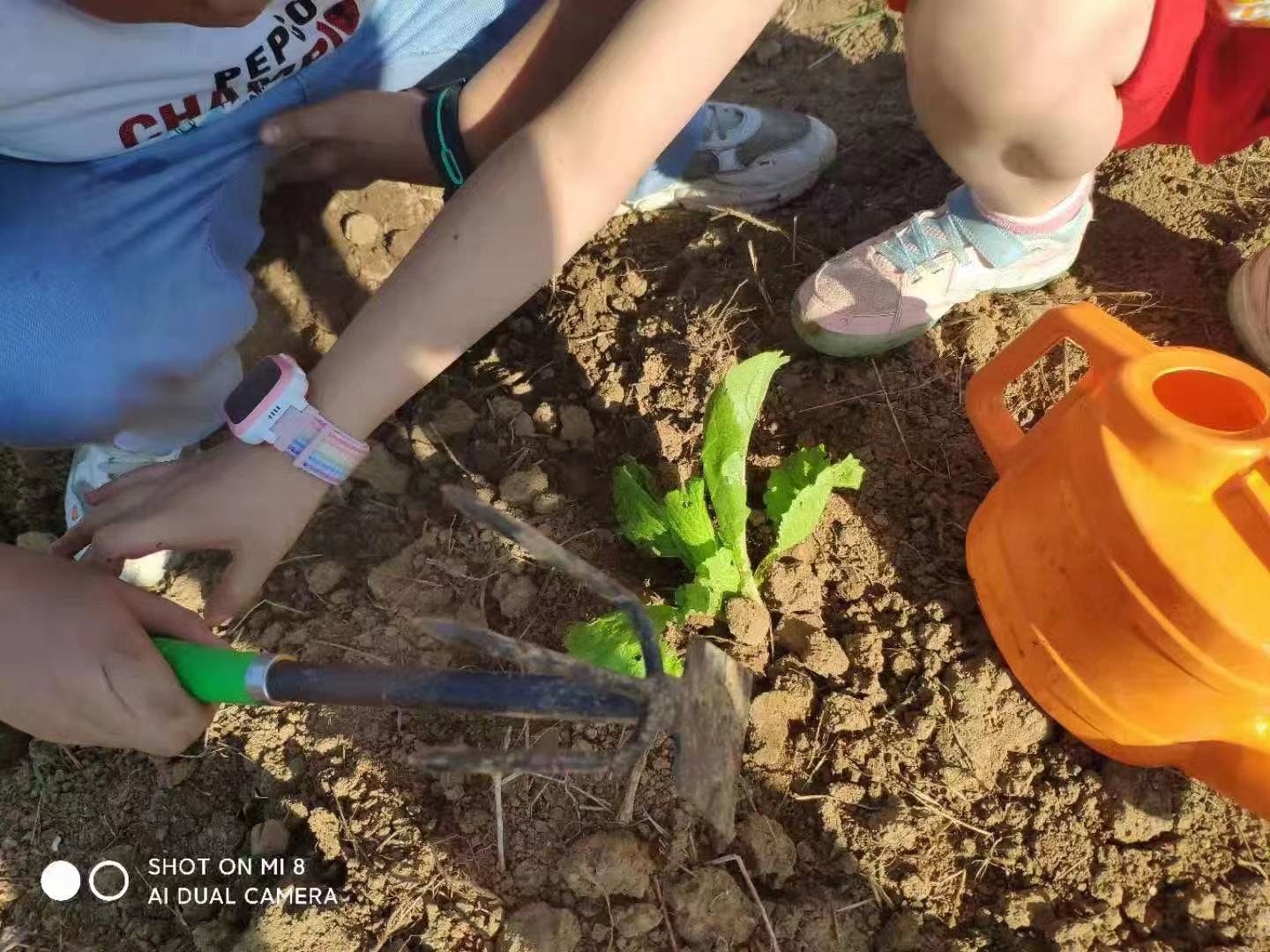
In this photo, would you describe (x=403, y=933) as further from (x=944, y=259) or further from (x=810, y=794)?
(x=944, y=259)

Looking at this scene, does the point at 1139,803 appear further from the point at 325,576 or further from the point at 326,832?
the point at 325,576

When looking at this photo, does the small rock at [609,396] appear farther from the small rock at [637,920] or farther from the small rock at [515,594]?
the small rock at [637,920]

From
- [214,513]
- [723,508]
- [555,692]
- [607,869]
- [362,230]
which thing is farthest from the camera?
[362,230]

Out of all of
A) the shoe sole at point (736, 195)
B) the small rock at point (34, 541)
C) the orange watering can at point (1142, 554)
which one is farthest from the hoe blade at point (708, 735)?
the small rock at point (34, 541)

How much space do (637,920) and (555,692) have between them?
59 cm

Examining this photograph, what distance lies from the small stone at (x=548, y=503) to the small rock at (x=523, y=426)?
137 mm

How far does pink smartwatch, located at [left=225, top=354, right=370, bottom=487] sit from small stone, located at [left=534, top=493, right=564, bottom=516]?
1.31ft

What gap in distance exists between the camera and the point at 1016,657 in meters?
1.29

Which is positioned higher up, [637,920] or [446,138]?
[446,138]

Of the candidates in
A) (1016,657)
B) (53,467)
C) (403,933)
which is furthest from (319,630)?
(1016,657)

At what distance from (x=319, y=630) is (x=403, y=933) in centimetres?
49

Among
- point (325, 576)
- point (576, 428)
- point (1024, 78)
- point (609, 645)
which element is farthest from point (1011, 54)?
point (325, 576)

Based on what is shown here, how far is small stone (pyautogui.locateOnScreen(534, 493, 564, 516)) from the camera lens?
150 centimetres

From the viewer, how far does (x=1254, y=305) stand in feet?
5.01
